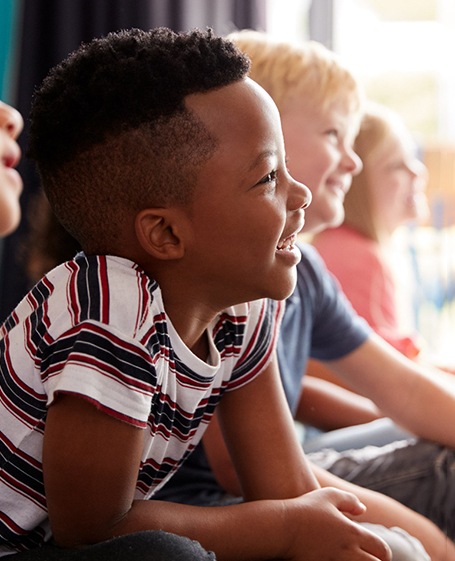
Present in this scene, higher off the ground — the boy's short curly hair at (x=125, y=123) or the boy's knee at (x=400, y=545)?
the boy's short curly hair at (x=125, y=123)

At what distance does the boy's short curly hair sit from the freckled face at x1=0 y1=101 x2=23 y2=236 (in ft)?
1.79

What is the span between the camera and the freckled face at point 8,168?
4.51ft

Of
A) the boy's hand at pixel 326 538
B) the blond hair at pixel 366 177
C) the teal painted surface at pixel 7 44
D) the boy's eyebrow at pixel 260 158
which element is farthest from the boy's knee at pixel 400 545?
the teal painted surface at pixel 7 44

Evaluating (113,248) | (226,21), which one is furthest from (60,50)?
(113,248)

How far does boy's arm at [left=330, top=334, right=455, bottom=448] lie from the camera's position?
52.0 inches

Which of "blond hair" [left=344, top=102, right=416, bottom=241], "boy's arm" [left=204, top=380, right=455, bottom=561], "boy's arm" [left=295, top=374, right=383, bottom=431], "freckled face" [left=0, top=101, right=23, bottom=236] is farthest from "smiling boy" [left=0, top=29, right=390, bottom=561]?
"blond hair" [left=344, top=102, right=416, bottom=241]

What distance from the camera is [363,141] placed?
6.68ft

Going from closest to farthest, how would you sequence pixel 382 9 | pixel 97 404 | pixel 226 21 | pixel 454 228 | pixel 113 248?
pixel 97 404 → pixel 113 248 → pixel 226 21 → pixel 454 228 → pixel 382 9

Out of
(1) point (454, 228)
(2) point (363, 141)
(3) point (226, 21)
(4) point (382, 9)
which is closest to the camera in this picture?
(2) point (363, 141)

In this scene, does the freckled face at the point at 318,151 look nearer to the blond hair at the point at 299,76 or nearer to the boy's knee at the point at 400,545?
the blond hair at the point at 299,76

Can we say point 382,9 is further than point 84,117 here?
Yes

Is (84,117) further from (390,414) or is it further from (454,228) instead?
(454,228)

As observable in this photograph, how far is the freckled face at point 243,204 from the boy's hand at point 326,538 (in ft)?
0.79

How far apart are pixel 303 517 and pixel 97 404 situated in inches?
11.8
